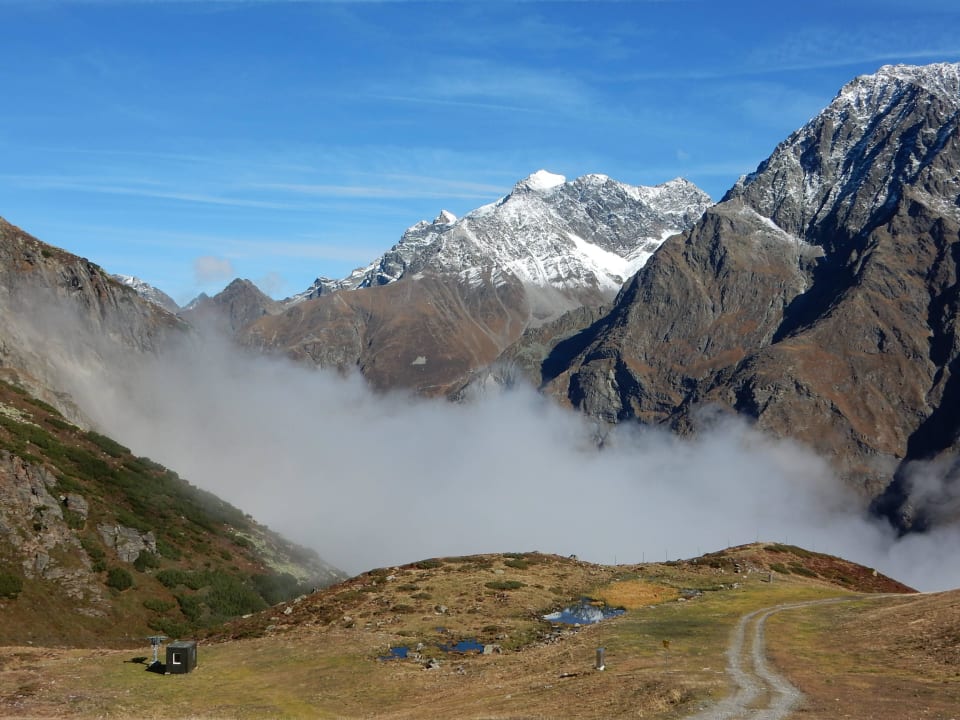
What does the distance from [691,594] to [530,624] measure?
15.4 m

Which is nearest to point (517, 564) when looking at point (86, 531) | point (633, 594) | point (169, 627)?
point (633, 594)

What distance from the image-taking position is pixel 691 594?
215 ft

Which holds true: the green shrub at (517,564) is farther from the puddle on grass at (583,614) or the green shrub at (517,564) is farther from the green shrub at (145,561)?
the green shrub at (145,561)

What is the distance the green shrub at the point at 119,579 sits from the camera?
70000mm

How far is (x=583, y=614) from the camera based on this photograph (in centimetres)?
5988

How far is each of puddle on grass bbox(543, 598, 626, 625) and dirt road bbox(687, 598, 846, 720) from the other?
10.8 metres

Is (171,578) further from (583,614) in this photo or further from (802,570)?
(802,570)

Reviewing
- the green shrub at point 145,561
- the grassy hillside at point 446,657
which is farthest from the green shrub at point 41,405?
the grassy hillside at point 446,657

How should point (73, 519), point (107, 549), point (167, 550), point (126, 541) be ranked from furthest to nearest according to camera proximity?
point (167, 550) < point (126, 541) < point (73, 519) < point (107, 549)

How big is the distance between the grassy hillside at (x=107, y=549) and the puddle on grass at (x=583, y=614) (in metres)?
23.5

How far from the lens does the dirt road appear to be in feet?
109

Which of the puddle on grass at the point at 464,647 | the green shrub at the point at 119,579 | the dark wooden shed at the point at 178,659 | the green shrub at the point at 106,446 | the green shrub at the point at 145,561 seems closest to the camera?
the dark wooden shed at the point at 178,659

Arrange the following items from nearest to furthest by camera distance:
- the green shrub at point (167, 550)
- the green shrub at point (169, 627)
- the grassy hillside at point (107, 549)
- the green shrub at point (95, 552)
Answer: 1. the grassy hillside at point (107, 549)
2. the green shrub at point (169, 627)
3. the green shrub at point (95, 552)
4. the green shrub at point (167, 550)

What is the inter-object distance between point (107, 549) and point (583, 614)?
3968 cm
